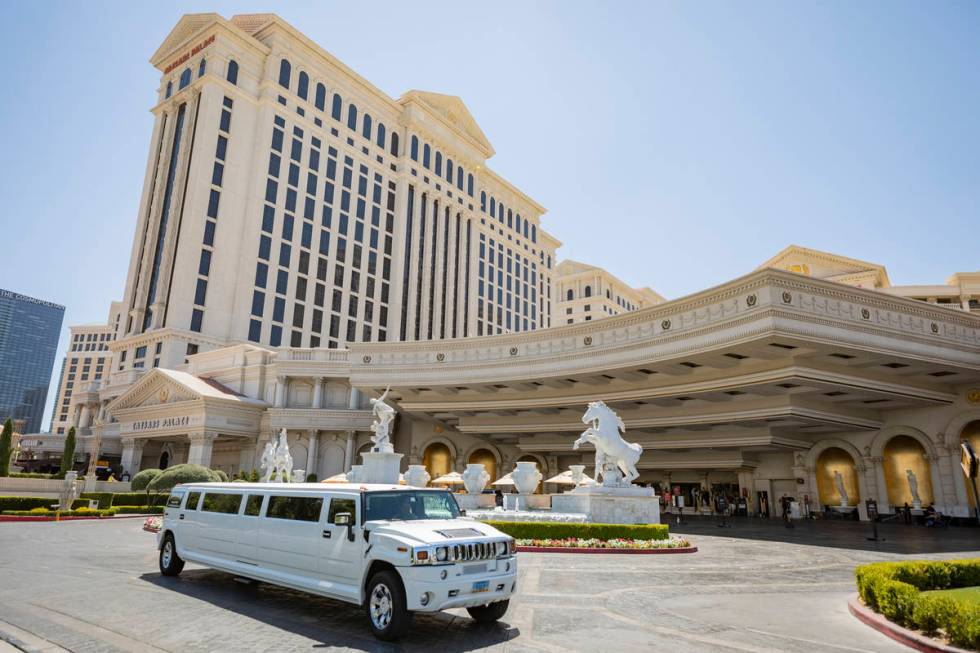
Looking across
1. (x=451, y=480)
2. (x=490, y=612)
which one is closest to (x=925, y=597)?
(x=490, y=612)

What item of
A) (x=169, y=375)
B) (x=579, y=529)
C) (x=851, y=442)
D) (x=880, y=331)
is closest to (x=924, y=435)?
(x=851, y=442)

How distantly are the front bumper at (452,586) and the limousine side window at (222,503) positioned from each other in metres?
4.79

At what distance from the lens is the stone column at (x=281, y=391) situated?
2023 inches

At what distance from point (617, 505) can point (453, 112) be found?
8336 cm

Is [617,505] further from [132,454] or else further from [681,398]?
[132,454]

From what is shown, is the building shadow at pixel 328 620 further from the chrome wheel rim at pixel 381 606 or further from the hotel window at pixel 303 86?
the hotel window at pixel 303 86

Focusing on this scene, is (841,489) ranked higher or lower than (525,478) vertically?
lower

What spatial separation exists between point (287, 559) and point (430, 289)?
7551 cm

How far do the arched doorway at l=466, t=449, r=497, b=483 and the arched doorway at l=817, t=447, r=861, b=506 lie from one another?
23957 mm

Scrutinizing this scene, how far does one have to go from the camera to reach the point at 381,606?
25.8 ft

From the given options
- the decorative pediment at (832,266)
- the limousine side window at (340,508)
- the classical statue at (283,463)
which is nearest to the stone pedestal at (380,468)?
the classical statue at (283,463)

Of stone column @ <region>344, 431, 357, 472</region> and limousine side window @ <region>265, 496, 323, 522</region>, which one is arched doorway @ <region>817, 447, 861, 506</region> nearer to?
stone column @ <region>344, 431, 357, 472</region>

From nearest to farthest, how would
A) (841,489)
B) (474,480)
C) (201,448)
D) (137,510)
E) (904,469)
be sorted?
(474,480) → (137,510) → (904,469) → (841,489) → (201,448)

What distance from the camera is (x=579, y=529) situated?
18.8 m
